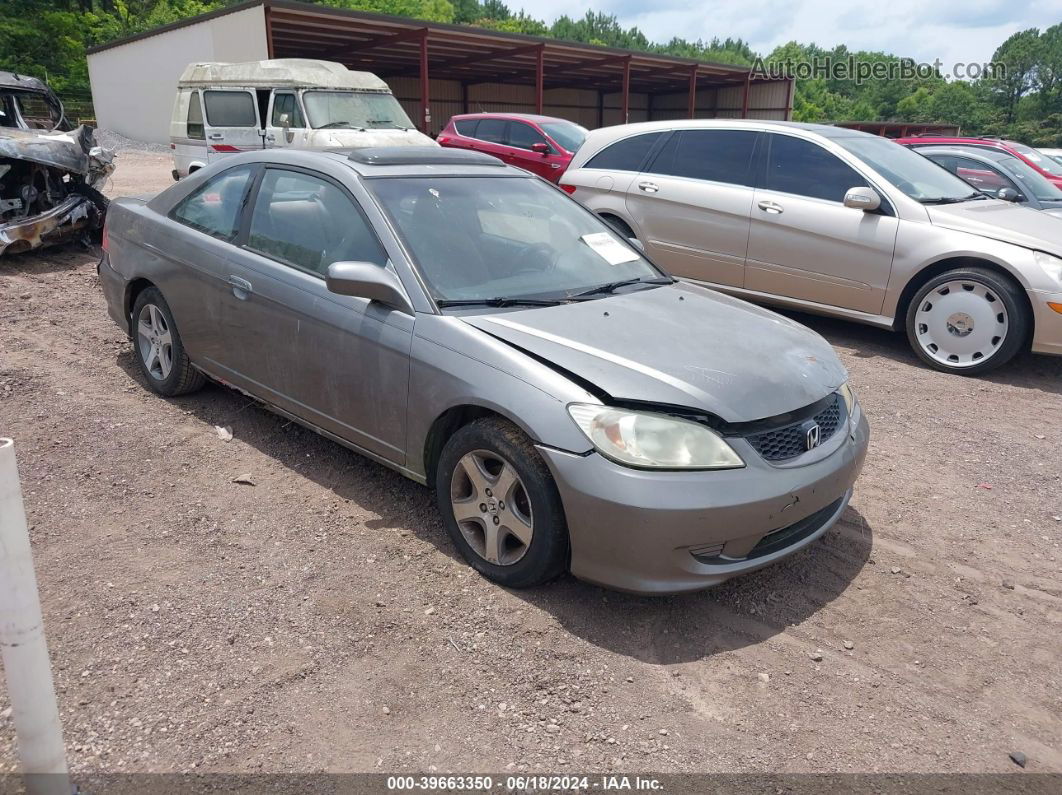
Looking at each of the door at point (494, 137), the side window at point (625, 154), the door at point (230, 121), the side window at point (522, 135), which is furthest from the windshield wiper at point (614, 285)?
the door at point (230, 121)

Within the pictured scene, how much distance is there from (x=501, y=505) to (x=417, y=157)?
203cm

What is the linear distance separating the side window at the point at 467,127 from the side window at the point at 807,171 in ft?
25.6

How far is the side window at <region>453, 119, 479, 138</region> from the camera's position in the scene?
1401cm

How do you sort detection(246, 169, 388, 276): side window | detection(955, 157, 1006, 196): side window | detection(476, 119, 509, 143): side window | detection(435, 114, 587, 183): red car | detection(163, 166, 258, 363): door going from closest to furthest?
detection(246, 169, 388, 276): side window, detection(163, 166, 258, 363): door, detection(955, 157, 1006, 196): side window, detection(435, 114, 587, 183): red car, detection(476, 119, 509, 143): side window

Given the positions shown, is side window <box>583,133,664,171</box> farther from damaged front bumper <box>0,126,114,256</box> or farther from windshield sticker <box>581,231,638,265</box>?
damaged front bumper <box>0,126,114,256</box>

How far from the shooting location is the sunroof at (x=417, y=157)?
412 cm

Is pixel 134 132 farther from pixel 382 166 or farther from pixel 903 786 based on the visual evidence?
pixel 903 786

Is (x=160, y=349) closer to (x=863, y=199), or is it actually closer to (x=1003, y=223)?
(x=863, y=199)

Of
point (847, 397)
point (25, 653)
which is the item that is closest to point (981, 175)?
point (847, 397)

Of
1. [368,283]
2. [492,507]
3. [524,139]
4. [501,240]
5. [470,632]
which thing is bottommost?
[470,632]

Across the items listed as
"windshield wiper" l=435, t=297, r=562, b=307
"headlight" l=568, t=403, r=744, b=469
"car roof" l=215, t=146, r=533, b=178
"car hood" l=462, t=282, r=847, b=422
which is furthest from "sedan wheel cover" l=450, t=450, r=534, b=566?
"car roof" l=215, t=146, r=533, b=178

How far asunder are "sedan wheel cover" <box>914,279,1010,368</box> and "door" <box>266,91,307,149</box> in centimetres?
991

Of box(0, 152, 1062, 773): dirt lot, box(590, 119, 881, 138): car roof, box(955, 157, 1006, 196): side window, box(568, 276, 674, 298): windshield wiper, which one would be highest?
box(590, 119, 881, 138): car roof

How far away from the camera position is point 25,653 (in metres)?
1.91
